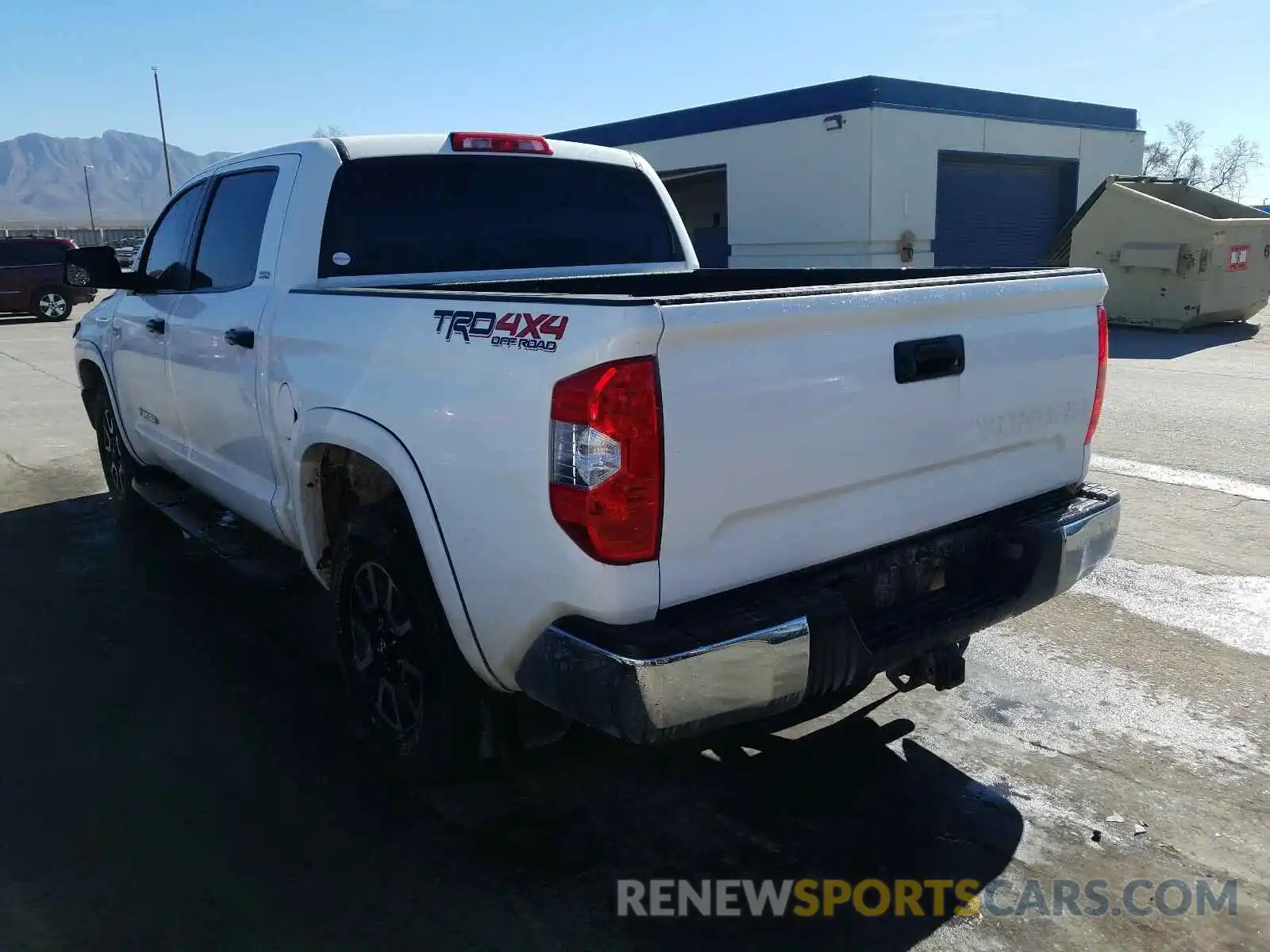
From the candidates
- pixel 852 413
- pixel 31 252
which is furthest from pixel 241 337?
pixel 31 252

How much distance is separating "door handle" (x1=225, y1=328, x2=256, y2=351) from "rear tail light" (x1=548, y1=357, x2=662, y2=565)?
1.92m

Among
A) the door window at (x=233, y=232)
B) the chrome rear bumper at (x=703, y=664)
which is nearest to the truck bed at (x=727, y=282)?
the door window at (x=233, y=232)

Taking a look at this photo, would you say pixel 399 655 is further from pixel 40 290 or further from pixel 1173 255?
pixel 40 290

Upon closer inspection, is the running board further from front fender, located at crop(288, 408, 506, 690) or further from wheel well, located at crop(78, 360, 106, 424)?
wheel well, located at crop(78, 360, 106, 424)

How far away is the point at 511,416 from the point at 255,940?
1502mm

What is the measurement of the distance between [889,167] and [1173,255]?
6964 millimetres

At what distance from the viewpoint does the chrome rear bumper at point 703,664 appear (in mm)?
2336

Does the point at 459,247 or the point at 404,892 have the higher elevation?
the point at 459,247

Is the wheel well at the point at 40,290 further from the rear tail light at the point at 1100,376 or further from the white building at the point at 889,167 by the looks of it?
the rear tail light at the point at 1100,376

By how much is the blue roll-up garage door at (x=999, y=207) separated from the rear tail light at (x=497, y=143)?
18.3m

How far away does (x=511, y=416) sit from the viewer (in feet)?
8.20

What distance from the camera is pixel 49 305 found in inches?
908

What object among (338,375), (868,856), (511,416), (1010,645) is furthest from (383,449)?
(1010,645)

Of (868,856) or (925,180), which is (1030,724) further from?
(925,180)
